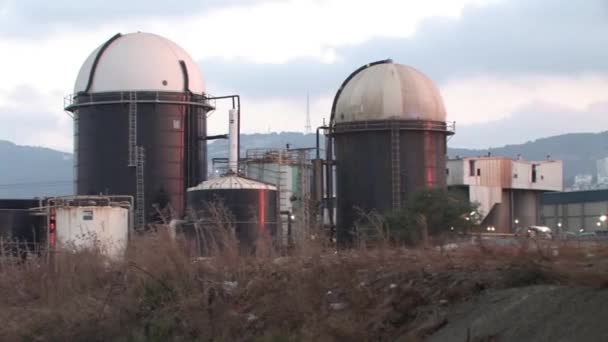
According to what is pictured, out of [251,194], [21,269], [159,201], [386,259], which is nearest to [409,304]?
[386,259]

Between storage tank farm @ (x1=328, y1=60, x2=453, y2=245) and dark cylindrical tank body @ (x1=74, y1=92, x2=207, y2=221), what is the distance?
9111 mm

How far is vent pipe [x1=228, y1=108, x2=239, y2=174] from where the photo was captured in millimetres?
57719

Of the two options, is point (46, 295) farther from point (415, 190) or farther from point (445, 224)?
point (415, 190)

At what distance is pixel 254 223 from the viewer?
46.9 m

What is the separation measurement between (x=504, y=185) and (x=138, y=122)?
112ft

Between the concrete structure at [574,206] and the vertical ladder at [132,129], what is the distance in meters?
37.3

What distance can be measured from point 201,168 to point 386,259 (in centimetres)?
4700

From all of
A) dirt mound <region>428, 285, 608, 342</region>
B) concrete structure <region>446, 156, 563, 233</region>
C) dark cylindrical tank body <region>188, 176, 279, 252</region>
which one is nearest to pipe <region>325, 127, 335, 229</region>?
dark cylindrical tank body <region>188, 176, 279, 252</region>

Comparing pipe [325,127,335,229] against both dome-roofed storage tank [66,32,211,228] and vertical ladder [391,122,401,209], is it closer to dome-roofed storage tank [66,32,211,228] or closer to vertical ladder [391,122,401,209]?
vertical ladder [391,122,401,209]

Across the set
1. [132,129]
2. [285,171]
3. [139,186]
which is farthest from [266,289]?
[285,171]

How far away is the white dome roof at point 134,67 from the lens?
57.4 meters

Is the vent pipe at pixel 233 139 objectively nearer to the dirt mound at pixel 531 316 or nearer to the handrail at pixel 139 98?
the handrail at pixel 139 98

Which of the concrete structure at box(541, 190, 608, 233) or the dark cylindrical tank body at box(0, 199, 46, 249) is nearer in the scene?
the dark cylindrical tank body at box(0, 199, 46, 249)

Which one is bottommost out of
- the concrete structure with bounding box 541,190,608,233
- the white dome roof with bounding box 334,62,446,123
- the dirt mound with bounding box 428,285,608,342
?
the concrete structure with bounding box 541,190,608,233
